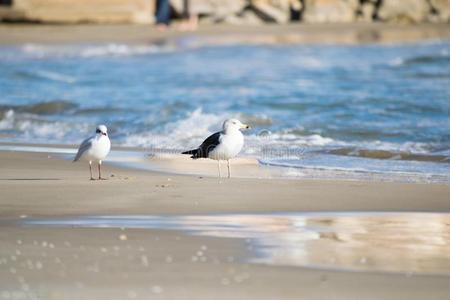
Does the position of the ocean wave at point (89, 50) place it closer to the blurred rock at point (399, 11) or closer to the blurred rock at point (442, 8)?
the blurred rock at point (399, 11)

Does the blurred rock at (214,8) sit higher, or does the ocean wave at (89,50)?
the blurred rock at (214,8)

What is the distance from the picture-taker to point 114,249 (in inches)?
269

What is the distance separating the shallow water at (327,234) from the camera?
21.4 feet

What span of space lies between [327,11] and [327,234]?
125 feet

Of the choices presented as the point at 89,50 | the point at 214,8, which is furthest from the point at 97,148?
the point at 214,8

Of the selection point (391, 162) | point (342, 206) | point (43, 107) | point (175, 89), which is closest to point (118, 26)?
point (175, 89)

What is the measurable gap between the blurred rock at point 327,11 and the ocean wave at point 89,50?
12199 mm

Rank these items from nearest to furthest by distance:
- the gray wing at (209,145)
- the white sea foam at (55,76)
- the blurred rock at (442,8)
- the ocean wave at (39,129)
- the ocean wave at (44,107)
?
the gray wing at (209,145)
the ocean wave at (39,129)
the ocean wave at (44,107)
the white sea foam at (55,76)
the blurred rock at (442,8)

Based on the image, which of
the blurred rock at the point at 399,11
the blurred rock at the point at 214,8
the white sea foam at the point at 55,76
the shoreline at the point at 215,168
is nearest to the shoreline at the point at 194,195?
the shoreline at the point at 215,168

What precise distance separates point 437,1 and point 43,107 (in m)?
32.0

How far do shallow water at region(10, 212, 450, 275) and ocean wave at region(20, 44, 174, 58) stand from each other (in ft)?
72.2

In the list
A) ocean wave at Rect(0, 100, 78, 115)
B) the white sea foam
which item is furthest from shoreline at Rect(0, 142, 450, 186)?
the white sea foam

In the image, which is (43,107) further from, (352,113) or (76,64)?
(76,64)

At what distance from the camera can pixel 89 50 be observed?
104 feet
